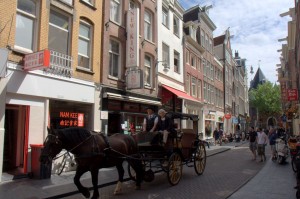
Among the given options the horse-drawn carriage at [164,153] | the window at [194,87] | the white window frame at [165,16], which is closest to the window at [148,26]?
the white window frame at [165,16]

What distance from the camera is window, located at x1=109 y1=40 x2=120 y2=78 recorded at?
55.2 feet

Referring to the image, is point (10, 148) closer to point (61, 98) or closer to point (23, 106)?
point (23, 106)

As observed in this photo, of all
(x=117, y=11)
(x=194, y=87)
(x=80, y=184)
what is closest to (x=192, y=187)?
(x=80, y=184)

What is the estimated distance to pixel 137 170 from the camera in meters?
8.59

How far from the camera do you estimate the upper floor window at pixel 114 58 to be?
16828mm

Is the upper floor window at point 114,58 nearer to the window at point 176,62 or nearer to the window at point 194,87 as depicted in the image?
the window at point 176,62

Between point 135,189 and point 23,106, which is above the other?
point 23,106

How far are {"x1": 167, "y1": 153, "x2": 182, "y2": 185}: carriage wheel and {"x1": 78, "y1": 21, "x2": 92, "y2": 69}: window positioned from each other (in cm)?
715

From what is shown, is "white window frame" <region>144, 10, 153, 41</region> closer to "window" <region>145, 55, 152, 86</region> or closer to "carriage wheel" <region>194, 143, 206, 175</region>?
"window" <region>145, 55, 152, 86</region>

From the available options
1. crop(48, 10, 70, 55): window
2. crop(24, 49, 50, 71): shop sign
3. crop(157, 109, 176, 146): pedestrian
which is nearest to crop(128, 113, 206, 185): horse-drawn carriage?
crop(157, 109, 176, 146): pedestrian

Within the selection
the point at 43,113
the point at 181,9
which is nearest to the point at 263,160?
the point at 43,113

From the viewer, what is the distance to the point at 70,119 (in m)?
13.6

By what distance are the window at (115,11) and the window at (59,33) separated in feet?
13.2

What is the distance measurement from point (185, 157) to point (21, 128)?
19.3 feet
